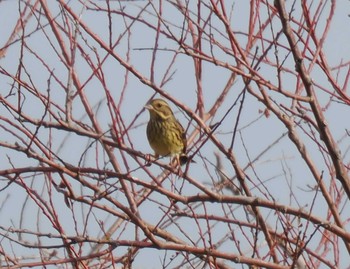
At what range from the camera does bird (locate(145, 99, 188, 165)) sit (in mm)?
7188

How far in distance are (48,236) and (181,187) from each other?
0.87 m

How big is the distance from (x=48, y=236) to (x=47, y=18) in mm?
1554

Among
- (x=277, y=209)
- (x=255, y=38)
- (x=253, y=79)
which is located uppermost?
(x=255, y=38)

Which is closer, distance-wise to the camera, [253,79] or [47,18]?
[253,79]

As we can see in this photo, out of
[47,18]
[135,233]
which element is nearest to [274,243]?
[135,233]

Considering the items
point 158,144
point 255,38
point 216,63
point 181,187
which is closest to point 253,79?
point 216,63

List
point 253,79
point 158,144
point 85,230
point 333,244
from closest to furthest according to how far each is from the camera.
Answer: point 253,79 < point 85,230 < point 333,244 < point 158,144

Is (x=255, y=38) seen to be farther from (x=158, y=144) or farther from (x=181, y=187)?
(x=158, y=144)

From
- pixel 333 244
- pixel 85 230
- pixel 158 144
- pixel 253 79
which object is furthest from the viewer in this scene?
pixel 158 144

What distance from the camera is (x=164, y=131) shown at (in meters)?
7.35

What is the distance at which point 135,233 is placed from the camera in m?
5.38

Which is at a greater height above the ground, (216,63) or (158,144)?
(158,144)

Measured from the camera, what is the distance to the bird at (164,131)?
7.19 m

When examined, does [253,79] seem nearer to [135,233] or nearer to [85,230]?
[85,230]
